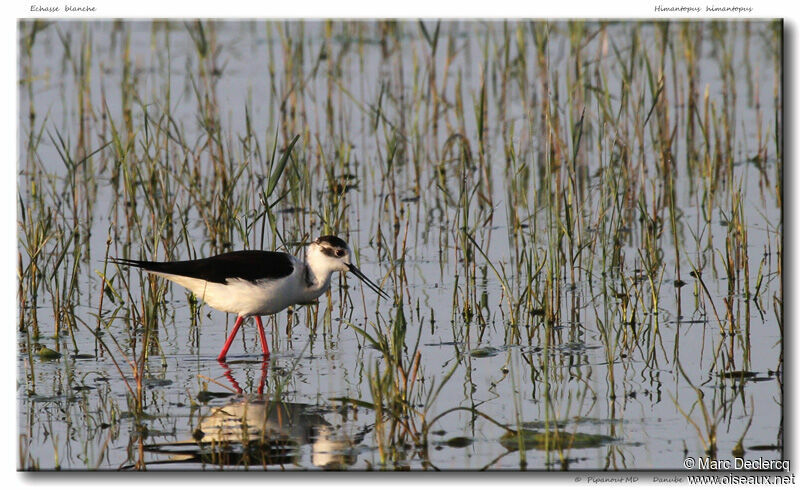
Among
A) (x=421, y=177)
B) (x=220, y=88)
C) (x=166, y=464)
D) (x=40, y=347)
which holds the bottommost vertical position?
(x=166, y=464)

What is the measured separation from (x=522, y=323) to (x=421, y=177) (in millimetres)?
2878

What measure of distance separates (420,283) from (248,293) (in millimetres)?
1461

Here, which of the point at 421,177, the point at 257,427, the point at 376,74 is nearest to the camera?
the point at 257,427

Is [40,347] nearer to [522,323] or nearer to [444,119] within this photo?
[522,323]

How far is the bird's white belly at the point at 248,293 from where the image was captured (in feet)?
21.0

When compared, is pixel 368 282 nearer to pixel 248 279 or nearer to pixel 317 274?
pixel 317 274

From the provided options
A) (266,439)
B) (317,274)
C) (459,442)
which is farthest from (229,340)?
(459,442)

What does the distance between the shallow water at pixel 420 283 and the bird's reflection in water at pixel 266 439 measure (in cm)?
2

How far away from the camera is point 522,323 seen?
671 centimetres

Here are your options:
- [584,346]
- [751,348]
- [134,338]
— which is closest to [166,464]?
[134,338]

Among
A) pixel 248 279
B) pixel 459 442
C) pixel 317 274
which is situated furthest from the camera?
pixel 317 274

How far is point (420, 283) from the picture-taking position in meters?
7.48

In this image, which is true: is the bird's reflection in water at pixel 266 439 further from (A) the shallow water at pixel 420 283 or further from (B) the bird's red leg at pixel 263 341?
(B) the bird's red leg at pixel 263 341

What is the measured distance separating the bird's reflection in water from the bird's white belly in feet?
3.00
